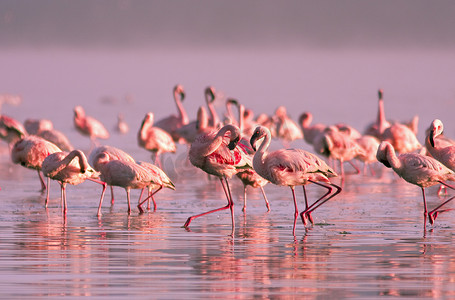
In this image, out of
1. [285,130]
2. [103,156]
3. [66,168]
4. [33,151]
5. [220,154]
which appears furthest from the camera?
[285,130]

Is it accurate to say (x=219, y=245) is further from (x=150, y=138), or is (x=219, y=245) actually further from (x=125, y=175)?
(x=150, y=138)

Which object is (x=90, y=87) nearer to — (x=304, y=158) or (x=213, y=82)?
(x=213, y=82)

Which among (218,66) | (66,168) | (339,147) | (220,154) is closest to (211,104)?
(339,147)

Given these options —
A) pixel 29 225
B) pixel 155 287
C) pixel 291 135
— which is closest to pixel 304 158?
pixel 29 225

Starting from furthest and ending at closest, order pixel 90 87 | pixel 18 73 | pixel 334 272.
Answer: pixel 18 73 → pixel 90 87 → pixel 334 272

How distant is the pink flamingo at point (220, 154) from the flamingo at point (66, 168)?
1371 mm

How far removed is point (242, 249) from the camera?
30.8 feet

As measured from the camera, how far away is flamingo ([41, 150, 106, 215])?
12.1 m

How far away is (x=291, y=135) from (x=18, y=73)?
60.8 m

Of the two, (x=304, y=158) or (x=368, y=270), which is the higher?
(x=304, y=158)

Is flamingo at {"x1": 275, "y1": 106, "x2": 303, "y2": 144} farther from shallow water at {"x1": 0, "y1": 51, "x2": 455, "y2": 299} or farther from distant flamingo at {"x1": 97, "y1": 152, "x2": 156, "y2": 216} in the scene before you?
distant flamingo at {"x1": 97, "y1": 152, "x2": 156, "y2": 216}

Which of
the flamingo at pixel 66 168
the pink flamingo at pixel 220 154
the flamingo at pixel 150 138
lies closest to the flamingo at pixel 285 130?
the flamingo at pixel 150 138

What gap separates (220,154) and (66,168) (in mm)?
2022

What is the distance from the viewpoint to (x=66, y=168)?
40.7ft
